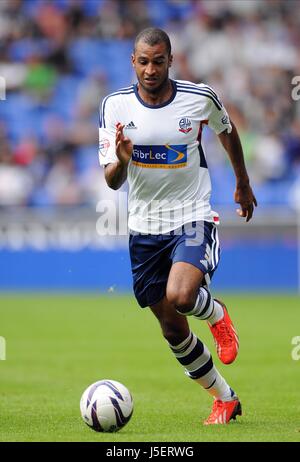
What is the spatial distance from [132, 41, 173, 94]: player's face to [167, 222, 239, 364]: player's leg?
103 centimetres

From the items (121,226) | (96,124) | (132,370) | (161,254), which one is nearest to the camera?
(161,254)

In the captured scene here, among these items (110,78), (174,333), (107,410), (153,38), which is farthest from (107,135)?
(110,78)

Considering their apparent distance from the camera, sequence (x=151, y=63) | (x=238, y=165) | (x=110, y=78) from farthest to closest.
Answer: (x=110, y=78) → (x=238, y=165) → (x=151, y=63)

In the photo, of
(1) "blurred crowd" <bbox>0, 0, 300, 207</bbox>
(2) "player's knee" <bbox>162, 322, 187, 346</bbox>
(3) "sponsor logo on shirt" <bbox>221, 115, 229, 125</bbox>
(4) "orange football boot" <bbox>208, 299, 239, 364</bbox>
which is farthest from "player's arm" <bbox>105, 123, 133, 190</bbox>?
(1) "blurred crowd" <bbox>0, 0, 300, 207</bbox>

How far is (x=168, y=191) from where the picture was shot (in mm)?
7000

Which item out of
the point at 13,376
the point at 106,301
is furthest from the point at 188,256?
the point at 106,301

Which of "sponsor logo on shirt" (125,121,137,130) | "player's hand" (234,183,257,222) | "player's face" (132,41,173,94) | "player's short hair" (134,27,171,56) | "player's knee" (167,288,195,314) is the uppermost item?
"player's short hair" (134,27,171,56)

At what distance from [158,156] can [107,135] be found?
37cm

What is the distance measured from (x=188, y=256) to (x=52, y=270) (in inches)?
450

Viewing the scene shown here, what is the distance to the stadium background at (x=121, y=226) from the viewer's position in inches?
325

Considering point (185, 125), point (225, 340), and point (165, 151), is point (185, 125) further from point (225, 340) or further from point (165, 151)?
point (225, 340)

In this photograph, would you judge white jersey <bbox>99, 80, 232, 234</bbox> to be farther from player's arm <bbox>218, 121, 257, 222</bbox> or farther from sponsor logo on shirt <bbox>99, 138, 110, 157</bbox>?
player's arm <bbox>218, 121, 257, 222</bbox>

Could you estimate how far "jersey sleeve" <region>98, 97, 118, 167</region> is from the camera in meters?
6.82
